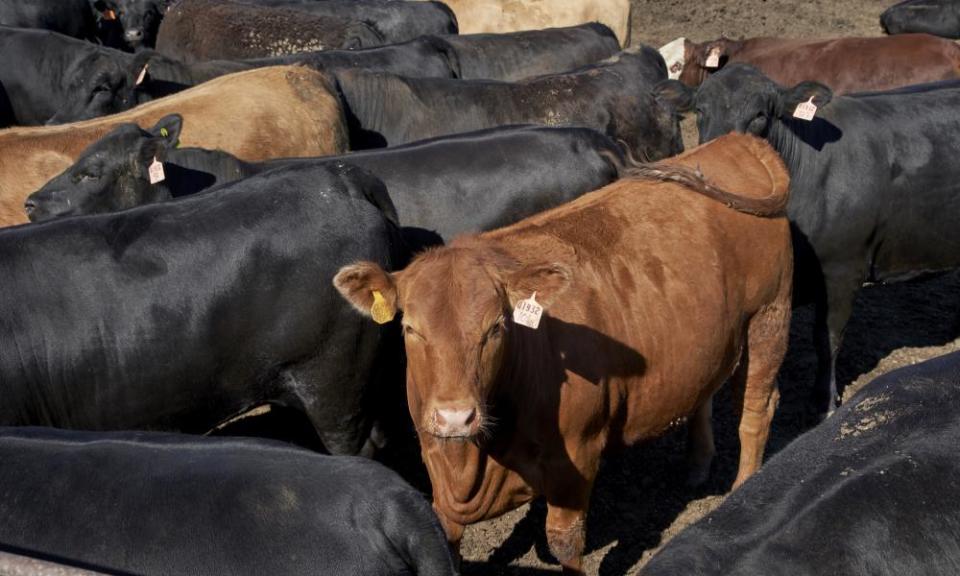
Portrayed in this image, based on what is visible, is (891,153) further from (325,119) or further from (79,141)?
(79,141)

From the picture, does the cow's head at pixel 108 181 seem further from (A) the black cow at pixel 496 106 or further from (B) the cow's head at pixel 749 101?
(B) the cow's head at pixel 749 101

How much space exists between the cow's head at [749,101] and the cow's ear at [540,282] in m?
3.11

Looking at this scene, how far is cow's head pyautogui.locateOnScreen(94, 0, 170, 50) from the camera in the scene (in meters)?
12.5

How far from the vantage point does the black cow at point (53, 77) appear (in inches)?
324

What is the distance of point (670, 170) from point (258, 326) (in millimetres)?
2077

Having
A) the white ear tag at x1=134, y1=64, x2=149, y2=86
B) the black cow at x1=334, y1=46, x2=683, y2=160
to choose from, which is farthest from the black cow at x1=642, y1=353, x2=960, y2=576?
the white ear tag at x1=134, y1=64, x2=149, y2=86

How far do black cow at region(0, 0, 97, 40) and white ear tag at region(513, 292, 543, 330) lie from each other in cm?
1041

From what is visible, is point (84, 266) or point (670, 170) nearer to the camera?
point (84, 266)

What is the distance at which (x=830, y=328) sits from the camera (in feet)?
21.1

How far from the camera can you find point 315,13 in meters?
12.1

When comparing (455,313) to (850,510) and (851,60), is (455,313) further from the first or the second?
(851,60)

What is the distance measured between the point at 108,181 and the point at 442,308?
2.85m

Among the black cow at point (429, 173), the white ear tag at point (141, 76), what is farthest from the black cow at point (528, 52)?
the black cow at point (429, 173)

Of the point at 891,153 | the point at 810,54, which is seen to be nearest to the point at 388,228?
the point at 891,153
